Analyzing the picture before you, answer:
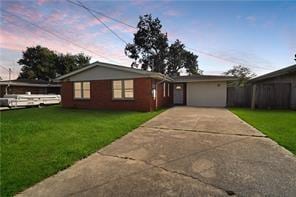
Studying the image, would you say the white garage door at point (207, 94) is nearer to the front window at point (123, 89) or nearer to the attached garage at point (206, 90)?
the attached garage at point (206, 90)

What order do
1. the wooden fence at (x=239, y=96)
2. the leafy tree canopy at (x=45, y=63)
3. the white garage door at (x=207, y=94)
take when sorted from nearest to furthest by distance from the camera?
the wooden fence at (x=239, y=96) < the white garage door at (x=207, y=94) < the leafy tree canopy at (x=45, y=63)

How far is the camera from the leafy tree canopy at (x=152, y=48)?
124 feet

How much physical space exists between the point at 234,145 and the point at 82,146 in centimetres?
398

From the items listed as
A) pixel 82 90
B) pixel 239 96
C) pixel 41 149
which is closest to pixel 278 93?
pixel 239 96

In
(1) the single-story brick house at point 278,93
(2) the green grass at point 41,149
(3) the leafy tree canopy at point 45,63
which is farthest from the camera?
(3) the leafy tree canopy at point 45,63

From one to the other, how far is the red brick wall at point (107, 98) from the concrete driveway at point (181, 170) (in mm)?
8098

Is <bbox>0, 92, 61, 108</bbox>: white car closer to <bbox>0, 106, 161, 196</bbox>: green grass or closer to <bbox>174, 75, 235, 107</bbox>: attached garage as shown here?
<bbox>0, 106, 161, 196</bbox>: green grass

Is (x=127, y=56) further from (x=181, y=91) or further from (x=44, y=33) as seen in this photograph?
(x=44, y=33)

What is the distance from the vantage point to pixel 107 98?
51.1 feet

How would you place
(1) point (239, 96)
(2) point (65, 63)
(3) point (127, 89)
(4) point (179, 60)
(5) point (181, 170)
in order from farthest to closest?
(2) point (65, 63) < (4) point (179, 60) < (1) point (239, 96) < (3) point (127, 89) < (5) point (181, 170)

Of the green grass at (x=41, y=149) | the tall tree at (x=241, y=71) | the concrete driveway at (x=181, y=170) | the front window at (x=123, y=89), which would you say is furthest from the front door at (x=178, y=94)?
the tall tree at (x=241, y=71)

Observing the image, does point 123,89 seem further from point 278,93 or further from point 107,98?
point 278,93

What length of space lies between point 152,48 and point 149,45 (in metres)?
0.77

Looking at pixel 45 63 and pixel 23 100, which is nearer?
pixel 23 100
